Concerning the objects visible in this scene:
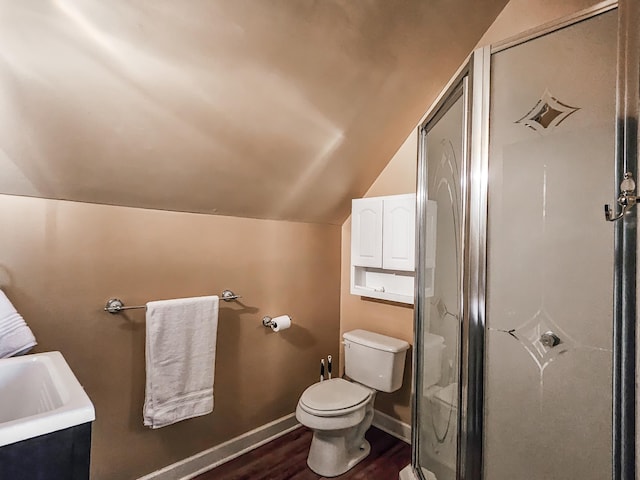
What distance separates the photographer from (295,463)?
80.4 inches

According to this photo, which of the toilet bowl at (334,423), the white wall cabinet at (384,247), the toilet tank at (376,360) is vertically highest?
the white wall cabinet at (384,247)

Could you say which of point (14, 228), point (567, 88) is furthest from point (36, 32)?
point (567, 88)

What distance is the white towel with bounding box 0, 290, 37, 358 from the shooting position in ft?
4.11

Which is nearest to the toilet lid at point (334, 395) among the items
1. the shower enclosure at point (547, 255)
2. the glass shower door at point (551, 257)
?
the shower enclosure at point (547, 255)

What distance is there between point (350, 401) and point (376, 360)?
336mm

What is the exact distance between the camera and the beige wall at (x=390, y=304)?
70.8 inches

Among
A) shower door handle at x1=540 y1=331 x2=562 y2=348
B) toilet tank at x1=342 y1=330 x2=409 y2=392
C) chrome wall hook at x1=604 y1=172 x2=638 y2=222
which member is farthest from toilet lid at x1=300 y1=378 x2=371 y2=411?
chrome wall hook at x1=604 y1=172 x2=638 y2=222

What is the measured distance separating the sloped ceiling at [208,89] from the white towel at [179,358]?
58 cm

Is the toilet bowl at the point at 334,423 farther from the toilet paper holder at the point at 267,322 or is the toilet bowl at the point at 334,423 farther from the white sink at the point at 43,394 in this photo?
the white sink at the point at 43,394

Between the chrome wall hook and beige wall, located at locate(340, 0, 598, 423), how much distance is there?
1289 millimetres

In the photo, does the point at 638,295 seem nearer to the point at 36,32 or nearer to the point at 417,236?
Result: the point at 417,236

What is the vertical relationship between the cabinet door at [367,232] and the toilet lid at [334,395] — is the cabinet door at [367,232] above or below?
above

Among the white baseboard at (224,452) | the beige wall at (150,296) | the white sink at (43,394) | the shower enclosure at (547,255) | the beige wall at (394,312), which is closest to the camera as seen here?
the white sink at (43,394)

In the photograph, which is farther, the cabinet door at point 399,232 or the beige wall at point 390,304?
the cabinet door at point 399,232
